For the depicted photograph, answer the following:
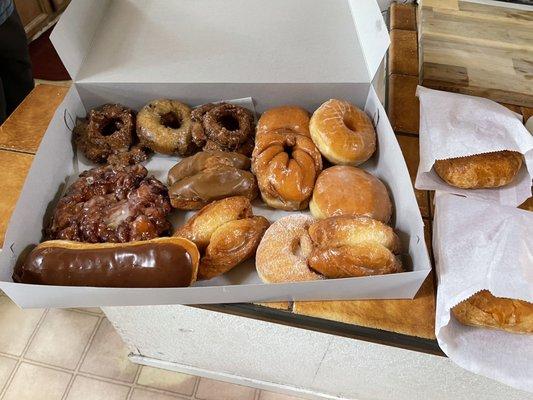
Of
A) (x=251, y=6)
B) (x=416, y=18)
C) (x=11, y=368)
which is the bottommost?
(x=11, y=368)

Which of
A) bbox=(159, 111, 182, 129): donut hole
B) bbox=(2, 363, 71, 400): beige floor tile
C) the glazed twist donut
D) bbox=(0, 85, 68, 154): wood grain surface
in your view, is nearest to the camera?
the glazed twist donut

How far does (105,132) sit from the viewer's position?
131 centimetres

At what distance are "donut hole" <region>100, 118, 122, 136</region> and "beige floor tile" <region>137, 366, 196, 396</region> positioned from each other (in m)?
0.91

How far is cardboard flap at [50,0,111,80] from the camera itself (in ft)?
3.92

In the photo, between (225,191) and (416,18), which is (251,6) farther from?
(225,191)

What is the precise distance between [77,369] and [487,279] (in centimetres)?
149

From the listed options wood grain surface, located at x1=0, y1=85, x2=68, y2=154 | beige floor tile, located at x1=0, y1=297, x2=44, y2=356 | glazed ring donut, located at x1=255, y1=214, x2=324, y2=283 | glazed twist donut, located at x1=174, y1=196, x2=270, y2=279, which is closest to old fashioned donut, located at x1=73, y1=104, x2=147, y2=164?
wood grain surface, located at x1=0, y1=85, x2=68, y2=154

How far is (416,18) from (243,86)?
0.74m

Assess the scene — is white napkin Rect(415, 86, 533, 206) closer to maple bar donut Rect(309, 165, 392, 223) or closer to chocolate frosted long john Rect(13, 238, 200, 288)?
maple bar donut Rect(309, 165, 392, 223)

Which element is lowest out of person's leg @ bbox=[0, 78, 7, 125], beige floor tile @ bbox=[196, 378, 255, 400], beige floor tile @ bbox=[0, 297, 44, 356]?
beige floor tile @ bbox=[196, 378, 255, 400]

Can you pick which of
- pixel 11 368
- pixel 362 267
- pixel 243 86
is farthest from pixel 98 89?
pixel 11 368

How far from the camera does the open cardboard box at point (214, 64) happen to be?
3.52ft

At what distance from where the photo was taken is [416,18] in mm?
1576

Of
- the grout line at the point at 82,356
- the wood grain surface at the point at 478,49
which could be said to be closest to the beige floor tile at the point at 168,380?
the grout line at the point at 82,356
